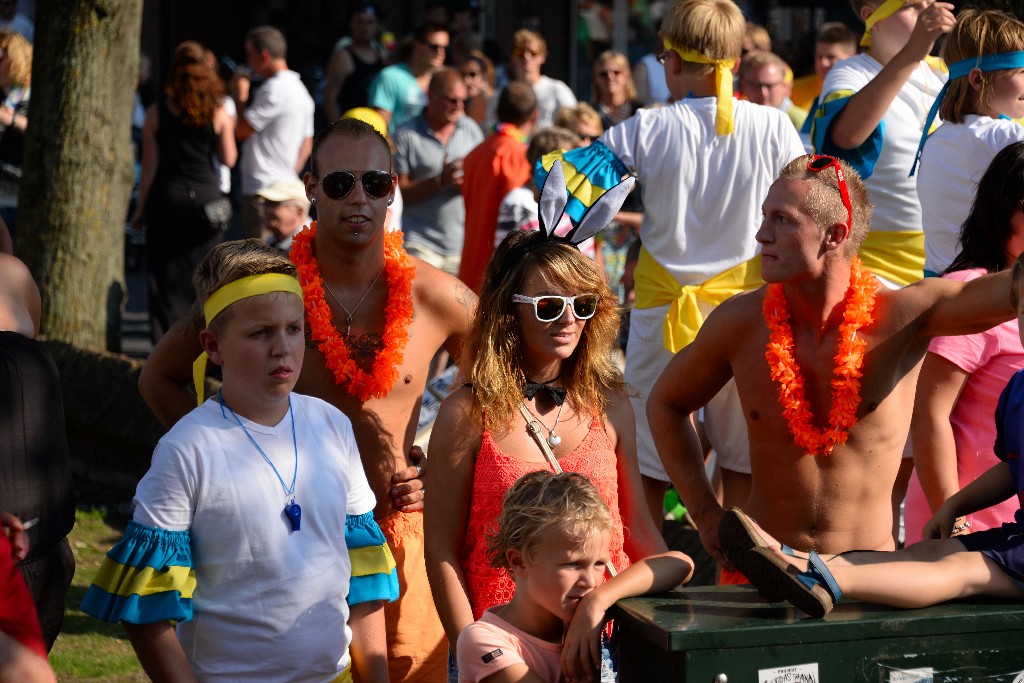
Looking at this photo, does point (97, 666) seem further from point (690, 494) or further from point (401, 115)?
point (401, 115)

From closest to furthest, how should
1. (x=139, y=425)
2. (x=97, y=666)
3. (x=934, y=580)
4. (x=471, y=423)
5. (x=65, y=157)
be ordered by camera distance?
(x=934, y=580)
(x=471, y=423)
(x=97, y=666)
(x=139, y=425)
(x=65, y=157)

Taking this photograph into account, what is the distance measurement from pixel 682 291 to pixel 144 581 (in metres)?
3.09

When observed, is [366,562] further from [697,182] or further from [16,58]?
[16,58]

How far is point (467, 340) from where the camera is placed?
3488mm

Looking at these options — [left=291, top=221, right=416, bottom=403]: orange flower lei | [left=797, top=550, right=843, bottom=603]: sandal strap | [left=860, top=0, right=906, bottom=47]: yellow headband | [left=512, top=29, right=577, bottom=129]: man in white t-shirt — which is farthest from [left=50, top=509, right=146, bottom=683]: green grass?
[left=512, top=29, right=577, bottom=129]: man in white t-shirt

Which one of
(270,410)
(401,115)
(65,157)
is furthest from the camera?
(401,115)

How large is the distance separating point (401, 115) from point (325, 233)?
696cm

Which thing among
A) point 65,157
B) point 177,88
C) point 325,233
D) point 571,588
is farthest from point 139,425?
point 571,588

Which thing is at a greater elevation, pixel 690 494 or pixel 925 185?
pixel 925 185

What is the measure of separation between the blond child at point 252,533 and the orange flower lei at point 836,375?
1.27 m

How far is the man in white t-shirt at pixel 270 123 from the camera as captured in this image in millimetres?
9719

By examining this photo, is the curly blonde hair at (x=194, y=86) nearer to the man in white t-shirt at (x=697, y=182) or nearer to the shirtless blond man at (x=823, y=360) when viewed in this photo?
the man in white t-shirt at (x=697, y=182)

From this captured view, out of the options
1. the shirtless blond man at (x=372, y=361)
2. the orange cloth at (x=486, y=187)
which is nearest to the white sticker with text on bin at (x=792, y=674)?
the shirtless blond man at (x=372, y=361)

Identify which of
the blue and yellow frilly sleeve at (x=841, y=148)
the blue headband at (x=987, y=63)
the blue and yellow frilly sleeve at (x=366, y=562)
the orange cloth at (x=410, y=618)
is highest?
the blue headband at (x=987, y=63)
